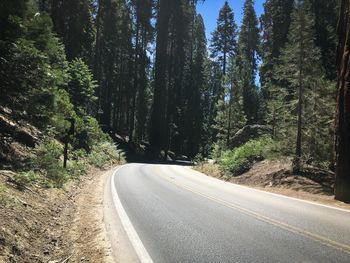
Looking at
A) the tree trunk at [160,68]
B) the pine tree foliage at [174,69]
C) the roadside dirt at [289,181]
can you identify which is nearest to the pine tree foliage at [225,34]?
the pine tree foliage at [174,69]

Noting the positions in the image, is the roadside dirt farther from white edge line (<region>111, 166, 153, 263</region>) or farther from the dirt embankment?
the dirt embankment

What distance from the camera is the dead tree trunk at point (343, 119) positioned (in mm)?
13770

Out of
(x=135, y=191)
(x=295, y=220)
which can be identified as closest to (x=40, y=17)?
(x=135, y=191)

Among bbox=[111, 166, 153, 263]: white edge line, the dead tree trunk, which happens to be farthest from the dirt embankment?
the dead tree trunk

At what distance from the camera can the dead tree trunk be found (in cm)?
1377

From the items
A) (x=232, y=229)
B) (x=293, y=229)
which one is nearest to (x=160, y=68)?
(x=232, y=229)

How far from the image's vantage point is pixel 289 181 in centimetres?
1802

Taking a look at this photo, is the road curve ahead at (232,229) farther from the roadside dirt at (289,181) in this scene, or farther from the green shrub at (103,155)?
the green shrub at (103,155)

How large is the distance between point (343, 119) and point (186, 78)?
52124mm

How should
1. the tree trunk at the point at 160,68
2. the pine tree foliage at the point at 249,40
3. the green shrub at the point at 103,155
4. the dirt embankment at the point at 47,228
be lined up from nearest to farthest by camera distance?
the dirt embankment at the point at 47,228
the green shrub at the point at 103,155
the tree trunk at the point at 160,68
the pine tree foliage at the point at 249,40

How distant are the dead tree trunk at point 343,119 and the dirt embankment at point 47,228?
26.9 feet

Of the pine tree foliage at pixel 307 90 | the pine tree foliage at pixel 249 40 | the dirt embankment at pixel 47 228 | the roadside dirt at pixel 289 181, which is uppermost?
the pine tree foliage at pixel 249 40

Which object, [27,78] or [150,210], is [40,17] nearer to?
[27,78]

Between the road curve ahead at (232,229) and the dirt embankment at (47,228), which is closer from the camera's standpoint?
the road curve ahead at (232,229)
